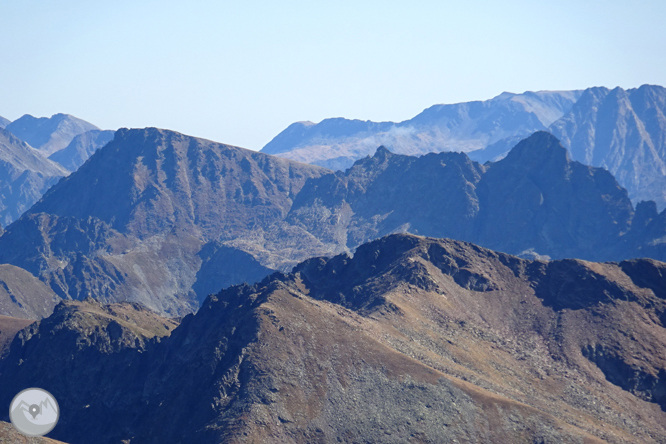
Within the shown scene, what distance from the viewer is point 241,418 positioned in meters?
177

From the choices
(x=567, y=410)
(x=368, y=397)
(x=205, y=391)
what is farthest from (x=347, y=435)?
(x=567, y=410)

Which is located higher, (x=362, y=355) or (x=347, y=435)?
(x=362, y=355)

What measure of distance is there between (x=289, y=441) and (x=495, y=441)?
4403 cm

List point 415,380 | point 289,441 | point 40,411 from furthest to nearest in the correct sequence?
point 415,380
point 289,441
point 40,411

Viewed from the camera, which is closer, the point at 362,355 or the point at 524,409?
the point at 524,409

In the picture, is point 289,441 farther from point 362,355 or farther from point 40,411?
point 40,411

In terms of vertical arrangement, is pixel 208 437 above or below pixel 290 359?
below

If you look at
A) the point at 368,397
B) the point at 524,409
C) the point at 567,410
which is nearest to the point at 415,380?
Result: the point at 368,397

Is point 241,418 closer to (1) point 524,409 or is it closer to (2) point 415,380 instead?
(2) point 415,380

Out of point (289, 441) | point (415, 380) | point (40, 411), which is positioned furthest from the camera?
point (415, 380)

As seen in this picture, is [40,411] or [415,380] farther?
[415,380]

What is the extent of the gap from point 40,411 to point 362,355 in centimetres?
7739

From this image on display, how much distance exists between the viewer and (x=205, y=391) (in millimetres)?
193125

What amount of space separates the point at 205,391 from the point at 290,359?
70.6 feet
